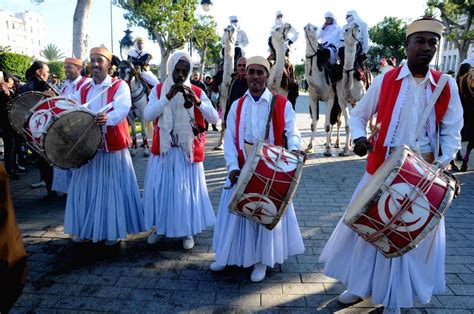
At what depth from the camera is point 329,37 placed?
944cm

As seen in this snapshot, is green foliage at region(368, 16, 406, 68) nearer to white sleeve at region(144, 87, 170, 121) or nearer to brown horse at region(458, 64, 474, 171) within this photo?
brown horse at region(458, 64, 474, 171)

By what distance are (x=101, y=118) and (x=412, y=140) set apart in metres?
2.88

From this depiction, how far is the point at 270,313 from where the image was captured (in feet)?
9.81

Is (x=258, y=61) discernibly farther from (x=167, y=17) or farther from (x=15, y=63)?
(x=15, y=63)

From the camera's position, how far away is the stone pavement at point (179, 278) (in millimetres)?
3088

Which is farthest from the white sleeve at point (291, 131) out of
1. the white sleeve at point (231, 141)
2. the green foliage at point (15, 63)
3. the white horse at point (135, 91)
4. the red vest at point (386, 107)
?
the green foliage at point (15, 63)

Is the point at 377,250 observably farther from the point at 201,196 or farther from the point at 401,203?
the point at 201,196

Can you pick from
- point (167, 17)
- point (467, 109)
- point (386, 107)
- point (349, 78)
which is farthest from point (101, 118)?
point (167, 17)

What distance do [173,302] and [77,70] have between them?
3.90m

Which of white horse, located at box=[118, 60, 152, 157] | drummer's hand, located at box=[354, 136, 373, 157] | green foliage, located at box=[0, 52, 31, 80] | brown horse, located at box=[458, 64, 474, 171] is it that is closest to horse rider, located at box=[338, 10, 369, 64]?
brown horse, located at box=[458, 64, 474, 171]

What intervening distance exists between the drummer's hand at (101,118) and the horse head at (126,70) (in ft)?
18.1

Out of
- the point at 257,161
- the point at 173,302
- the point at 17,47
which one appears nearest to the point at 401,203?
the point at 257,161

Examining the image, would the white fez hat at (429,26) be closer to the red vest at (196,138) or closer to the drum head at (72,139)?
the red vest at (196,138)

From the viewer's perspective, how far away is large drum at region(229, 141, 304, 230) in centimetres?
278
